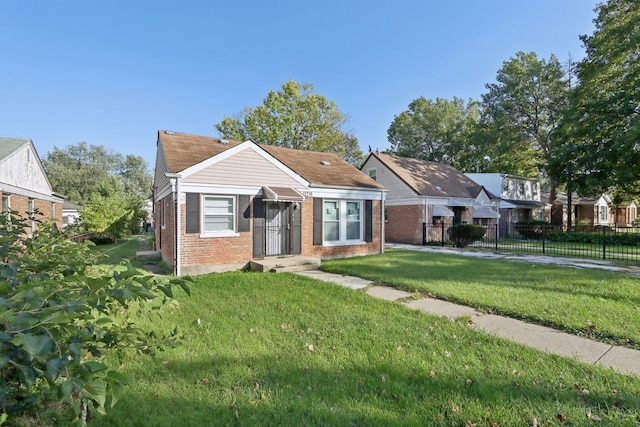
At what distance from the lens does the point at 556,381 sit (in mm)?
3449

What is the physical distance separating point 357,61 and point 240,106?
16.6 metres

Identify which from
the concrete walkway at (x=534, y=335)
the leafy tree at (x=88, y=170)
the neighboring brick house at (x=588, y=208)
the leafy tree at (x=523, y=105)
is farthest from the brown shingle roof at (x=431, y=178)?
the leafy tree at (x=88, y=170)

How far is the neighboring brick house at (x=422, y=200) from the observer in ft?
65.5

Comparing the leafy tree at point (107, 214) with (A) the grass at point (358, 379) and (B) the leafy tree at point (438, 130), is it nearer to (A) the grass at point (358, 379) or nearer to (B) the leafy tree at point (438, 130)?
(A) the grass at point (358, 379)

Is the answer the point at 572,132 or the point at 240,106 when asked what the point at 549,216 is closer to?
the point at 572,132

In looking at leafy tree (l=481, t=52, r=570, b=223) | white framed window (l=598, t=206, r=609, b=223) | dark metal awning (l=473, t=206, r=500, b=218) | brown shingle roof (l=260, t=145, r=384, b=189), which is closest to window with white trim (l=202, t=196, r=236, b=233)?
brown shingle roof (l=260, t=145, r=384, b=189)

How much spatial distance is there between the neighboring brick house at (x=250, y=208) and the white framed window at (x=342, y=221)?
4 centimetres

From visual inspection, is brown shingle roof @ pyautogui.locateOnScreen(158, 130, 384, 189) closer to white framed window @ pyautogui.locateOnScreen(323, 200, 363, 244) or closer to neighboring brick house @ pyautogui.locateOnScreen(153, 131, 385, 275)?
neighboring brick house @ pyautogui.locateOnScreen(153, 131, 385, 275)

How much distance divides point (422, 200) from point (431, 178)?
466 cm

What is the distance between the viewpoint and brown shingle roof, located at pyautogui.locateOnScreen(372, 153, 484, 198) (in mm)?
21280

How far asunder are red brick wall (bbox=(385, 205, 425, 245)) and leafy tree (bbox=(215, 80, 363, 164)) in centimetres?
1477

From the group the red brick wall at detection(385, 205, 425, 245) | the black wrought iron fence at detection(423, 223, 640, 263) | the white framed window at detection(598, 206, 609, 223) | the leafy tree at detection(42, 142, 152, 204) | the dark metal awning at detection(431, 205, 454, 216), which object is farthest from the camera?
the leafy tree at detection(42, 142, 152, 204)

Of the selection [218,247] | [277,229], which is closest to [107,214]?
[218,247]

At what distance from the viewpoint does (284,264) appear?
1029cm
